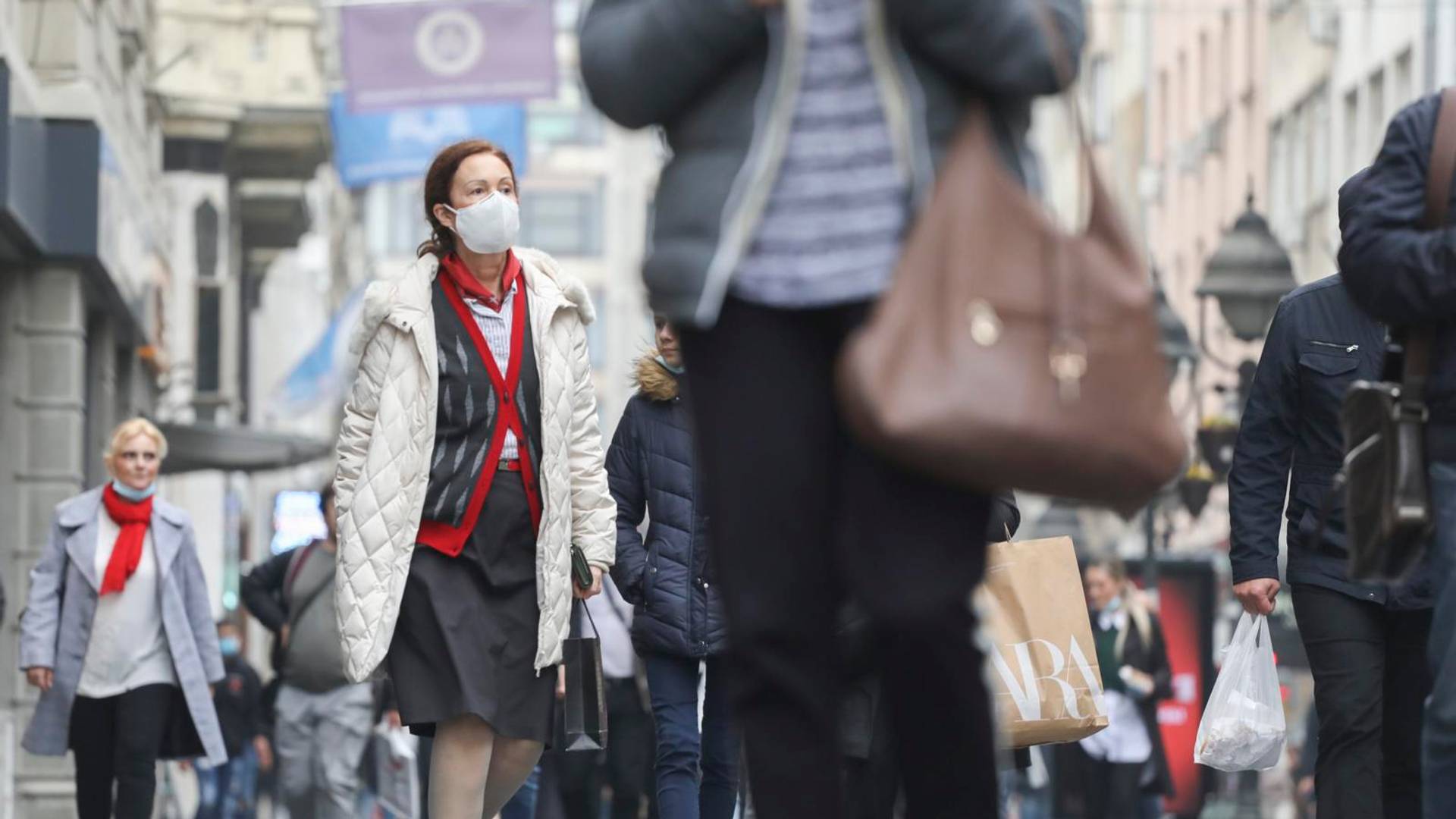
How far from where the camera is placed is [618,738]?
1675 cm

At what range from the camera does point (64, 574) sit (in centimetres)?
1377

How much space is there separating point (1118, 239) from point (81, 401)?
17.5 meters

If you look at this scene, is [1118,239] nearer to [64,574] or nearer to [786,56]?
[786,56]

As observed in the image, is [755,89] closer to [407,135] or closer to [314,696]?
[314,696]

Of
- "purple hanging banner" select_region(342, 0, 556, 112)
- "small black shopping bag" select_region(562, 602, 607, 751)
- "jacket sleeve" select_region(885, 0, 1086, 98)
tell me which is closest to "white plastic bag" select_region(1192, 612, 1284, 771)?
"small black shopping bag" select_region(562, 602, 607, 751)

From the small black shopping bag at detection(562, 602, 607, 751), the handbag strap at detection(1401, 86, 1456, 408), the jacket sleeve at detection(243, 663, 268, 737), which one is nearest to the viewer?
the handbag strap at detection(1401, 86, 1456, 408)

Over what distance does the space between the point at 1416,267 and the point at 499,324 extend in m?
3.32

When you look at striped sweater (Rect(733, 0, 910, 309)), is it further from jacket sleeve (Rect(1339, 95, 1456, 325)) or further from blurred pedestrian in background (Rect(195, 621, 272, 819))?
blurred pedestrian in background (Rect(195, 621, 272, 819))

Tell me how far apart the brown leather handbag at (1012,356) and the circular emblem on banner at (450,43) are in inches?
870

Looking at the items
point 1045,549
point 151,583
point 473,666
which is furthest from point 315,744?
point 473,666

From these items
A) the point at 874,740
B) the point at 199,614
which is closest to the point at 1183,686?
the point at 199,614

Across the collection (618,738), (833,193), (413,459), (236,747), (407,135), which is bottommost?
(236,747)

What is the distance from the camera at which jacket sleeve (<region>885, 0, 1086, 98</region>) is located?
4.85 meters

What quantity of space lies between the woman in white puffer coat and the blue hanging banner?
718 inches
